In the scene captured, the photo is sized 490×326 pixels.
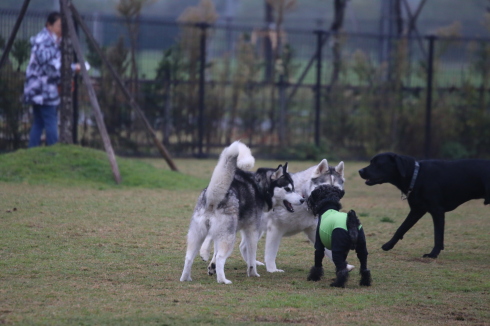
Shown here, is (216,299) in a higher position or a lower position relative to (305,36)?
lower

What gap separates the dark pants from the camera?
11994 millimetres

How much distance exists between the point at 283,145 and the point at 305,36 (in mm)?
3004

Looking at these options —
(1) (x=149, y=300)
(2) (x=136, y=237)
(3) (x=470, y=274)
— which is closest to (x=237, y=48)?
(2) (x=136, y=237)

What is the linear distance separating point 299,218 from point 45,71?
733 centimetres

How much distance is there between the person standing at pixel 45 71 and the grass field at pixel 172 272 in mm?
1850

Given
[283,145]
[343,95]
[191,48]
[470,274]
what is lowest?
[470,274]

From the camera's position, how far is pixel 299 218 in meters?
6.43

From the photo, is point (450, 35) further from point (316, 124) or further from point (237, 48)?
point (237, 48)

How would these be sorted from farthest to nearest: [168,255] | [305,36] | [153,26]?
[305,36], [153,26], [168,255]

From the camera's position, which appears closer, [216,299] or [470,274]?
[216,299]

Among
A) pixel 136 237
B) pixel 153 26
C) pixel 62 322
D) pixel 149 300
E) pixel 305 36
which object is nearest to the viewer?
pixel 62 322

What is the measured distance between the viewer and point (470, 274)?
6152mm

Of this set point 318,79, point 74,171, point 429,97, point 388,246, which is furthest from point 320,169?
point 429,97

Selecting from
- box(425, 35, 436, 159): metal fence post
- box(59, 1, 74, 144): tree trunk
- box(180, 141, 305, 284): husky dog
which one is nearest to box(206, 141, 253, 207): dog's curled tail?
box(180, 141, 305, 284): husky dog
